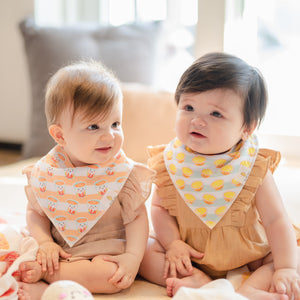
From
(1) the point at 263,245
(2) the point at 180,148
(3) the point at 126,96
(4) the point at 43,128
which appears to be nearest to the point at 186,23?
(3) the point at 126,96

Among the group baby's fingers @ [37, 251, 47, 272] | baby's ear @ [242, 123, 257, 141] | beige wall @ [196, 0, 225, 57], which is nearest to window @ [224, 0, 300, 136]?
beige wall @ [196, 0, 225, 57]

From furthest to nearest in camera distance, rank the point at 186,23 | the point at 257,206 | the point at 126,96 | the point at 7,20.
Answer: the point at 7,20 < the point at 186,23 < the point at 126,96 < the point at 257,206

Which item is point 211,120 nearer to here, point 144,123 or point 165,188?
point 165,188

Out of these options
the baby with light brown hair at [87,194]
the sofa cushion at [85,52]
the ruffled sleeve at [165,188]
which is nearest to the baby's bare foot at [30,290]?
the baby with light brown hair at [87,194]

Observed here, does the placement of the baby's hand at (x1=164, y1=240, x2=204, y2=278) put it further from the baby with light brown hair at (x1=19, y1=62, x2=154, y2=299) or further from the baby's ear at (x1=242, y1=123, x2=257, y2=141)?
the baby's ear at (x1=242, y1=123, x2=257, y2=141)

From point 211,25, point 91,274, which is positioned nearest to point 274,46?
point 211,25

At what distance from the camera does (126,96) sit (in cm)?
193

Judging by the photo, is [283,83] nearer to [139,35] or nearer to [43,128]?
[139,35]

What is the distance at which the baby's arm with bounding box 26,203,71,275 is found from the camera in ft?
3.44

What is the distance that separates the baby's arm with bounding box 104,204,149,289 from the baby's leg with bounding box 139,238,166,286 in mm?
52

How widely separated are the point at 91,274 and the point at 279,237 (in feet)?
1.39

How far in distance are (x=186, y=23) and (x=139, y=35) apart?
1.05 ft

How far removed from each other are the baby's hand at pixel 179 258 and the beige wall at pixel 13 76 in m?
1.76

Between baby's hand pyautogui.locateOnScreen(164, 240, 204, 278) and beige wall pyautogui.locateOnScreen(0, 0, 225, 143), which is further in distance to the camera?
beige wall pyautogui.locateOnScreen(0, 0, 225, 143)
